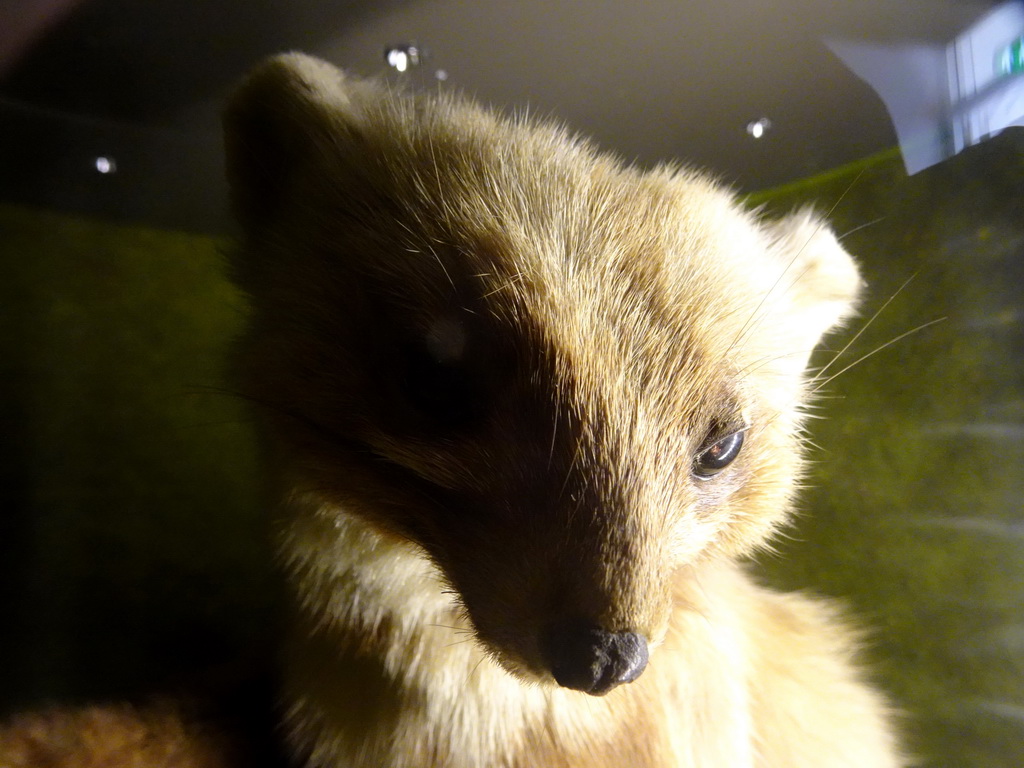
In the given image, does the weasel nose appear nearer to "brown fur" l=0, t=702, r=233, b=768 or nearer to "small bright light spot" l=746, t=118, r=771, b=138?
"brown fur" l=0, t=702, r=233, b=768

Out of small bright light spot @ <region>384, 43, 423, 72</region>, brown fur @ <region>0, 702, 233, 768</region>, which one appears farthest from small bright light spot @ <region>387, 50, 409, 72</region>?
brown fur @ <region>0, 702, 233, 768</region>

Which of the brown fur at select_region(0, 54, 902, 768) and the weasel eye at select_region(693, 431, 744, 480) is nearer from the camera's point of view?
the brown fur at select_region(0, 54, 902, 768)

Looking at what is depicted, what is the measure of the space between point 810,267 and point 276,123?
64 centimetres

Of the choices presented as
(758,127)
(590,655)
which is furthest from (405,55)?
(590,655)

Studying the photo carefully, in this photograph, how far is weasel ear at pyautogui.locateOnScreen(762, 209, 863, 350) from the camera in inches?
34.0

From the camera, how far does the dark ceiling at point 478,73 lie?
2.60 ft

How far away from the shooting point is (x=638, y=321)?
611mm

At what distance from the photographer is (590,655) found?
514mm

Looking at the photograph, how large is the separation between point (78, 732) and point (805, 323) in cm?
89

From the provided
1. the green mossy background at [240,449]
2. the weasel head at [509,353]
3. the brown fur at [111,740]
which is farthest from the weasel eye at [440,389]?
the brown fur at [111,740]

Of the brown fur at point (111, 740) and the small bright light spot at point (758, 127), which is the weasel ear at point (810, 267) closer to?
the small bright light spot at point (758, 127)

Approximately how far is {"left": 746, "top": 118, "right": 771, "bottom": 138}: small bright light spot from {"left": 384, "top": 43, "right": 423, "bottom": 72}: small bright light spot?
0.40 metres

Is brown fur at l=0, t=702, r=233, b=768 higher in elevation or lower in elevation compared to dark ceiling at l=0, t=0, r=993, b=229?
lower

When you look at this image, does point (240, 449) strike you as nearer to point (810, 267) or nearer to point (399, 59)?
point (399, 59)
